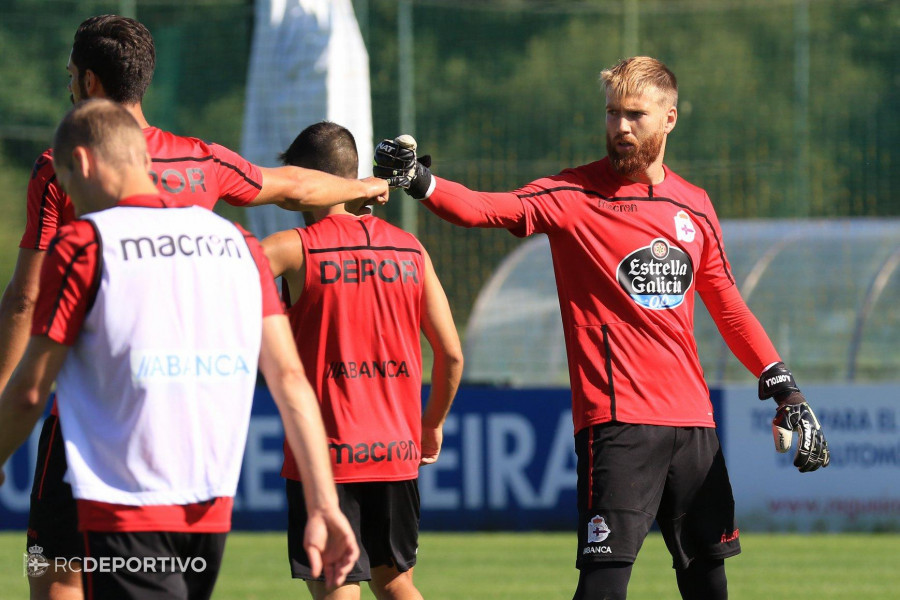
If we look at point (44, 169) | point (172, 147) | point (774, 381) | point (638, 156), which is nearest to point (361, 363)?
point (172, 147)

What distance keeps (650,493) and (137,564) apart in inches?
91.8

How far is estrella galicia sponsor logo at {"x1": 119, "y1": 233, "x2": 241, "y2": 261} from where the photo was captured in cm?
350

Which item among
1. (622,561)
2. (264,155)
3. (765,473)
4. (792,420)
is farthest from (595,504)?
(264,155)

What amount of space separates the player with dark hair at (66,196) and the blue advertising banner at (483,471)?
7730mm

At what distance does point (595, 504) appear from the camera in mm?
5344

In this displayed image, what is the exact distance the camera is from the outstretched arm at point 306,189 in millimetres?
4906

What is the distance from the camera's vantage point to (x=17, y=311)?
4555mm

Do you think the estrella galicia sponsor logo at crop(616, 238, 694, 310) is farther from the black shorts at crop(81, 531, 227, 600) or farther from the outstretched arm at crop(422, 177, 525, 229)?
the black shorts at crop(81, 531, 227, 600)

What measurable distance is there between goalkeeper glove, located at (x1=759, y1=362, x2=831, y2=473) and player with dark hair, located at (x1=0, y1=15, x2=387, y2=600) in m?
2.29

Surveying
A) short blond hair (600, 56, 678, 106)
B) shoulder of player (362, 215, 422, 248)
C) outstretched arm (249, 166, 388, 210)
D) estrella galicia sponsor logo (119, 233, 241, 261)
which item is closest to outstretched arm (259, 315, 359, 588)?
estrella galicia sponsor logo (119, 233, 241, 261)

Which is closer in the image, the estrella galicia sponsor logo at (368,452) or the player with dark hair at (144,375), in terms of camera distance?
the player with dark hair at (144,375)

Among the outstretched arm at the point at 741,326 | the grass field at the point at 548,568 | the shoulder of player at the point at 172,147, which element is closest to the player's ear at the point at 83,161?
the shoulder of player at the point at 172,147

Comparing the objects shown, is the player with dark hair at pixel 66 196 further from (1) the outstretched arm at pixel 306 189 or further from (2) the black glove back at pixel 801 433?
(2) the black glove back at pixel 801 433

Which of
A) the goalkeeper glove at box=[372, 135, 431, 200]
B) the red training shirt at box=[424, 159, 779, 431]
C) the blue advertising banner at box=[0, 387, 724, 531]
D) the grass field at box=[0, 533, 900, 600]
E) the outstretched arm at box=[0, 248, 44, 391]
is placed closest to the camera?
the outstretched arm at box=[0, 248, 44, 391]
